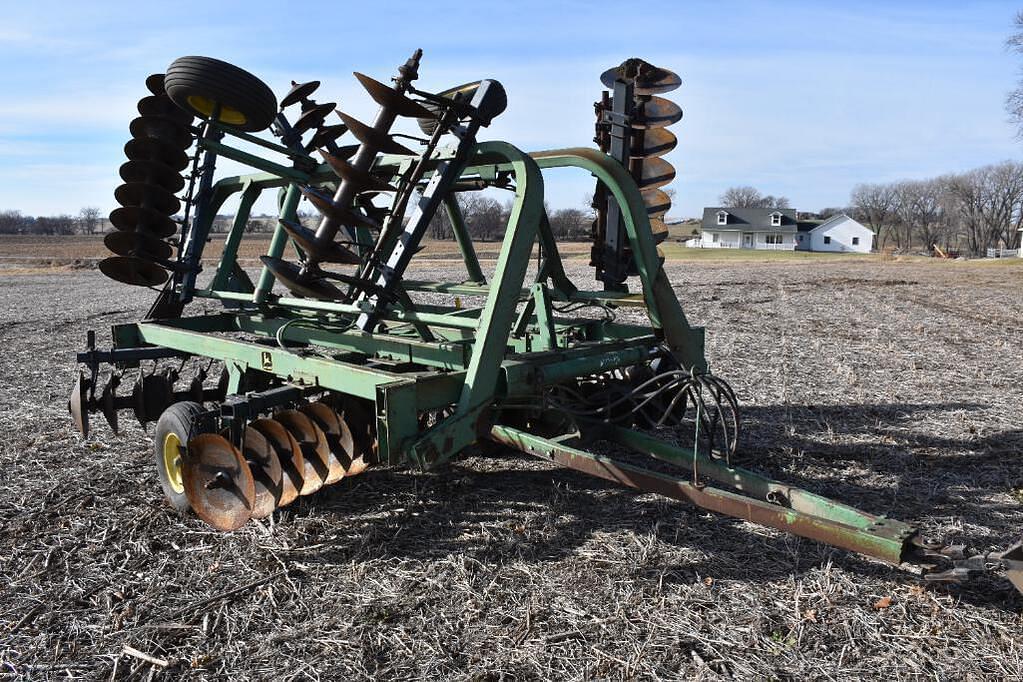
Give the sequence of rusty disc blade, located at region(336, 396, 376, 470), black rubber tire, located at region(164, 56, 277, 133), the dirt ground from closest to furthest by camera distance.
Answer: the dirt ground
rusty disc blade, located at region(336, 396, 376, 470)
black rubber tire, located at region(164, 56, 277, 133)

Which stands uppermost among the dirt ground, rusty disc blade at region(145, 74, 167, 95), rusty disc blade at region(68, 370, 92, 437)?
rusty disc blade at region(145, 74, 167, 95)

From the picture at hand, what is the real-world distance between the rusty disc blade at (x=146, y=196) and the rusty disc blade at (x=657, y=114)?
3.33 metres

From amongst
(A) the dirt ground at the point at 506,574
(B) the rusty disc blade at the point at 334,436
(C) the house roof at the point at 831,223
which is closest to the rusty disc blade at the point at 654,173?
(A) the dirt ground at the point at 506,574

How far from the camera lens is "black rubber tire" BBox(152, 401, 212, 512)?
13.0ft

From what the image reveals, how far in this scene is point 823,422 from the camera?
19.8 feet

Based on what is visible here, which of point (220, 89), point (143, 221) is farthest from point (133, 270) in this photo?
point (220, 89)

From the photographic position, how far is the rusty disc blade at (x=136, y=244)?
5.36 metres

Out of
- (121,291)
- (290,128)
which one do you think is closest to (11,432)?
(290,128)

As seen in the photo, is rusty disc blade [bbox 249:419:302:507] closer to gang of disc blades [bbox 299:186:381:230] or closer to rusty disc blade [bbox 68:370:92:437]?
gang of disc blades [bbox 299:186:381:230]

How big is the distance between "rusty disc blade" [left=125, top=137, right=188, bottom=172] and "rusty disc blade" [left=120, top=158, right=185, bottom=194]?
0.05m

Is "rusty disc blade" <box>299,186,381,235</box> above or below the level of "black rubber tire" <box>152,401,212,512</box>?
above

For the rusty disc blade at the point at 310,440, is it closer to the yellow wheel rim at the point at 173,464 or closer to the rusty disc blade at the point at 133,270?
the yellow wheel rim at the point at 173,464

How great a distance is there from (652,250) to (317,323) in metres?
2.40

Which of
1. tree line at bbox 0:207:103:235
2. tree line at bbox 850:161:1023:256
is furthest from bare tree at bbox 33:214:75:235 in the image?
tree line at bbox 850:161:1023:256
